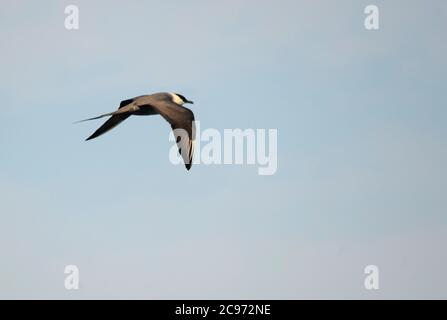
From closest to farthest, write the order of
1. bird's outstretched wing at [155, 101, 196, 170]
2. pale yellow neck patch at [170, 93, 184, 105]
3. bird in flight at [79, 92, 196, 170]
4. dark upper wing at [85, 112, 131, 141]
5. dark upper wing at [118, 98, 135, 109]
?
1. bird's outstretched wing at [155, 101, 196, 170]
2. bird in flight at [79, 92, 196, 170]
3. dark upper wing at [85, 112, 131, 141]
4. dark upper wing at [118, 98, 135, 109]
5. pale yellow neck patch at [170, 93, 184, 105]

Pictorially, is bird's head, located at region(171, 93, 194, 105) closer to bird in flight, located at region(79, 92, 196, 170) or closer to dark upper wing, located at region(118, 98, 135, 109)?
bird in flight, located at region(79, 92, 196, 170)

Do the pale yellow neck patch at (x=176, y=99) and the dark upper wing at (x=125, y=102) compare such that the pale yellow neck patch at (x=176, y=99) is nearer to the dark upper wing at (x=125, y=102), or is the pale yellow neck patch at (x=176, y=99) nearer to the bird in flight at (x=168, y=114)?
the bird in flight at (x=168, y=114)

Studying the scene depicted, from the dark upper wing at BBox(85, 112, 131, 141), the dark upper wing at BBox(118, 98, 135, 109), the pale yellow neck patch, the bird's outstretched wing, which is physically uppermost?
the pale yellow neck patch

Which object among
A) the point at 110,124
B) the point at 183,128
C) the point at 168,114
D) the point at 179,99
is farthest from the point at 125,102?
the point at 183,128

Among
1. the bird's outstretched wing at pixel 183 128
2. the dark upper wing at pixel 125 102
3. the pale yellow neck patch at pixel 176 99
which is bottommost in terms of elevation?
the bird's outstretched wing at pixel 183 128

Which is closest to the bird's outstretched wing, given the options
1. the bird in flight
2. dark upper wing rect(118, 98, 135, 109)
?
the bird in flight

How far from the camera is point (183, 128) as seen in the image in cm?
2725

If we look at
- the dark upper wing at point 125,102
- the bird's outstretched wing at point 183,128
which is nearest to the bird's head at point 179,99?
the dark upper wing at point 125,102

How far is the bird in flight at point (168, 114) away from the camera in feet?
88.4

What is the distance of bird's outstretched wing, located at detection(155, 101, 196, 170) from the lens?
87.8 ft
